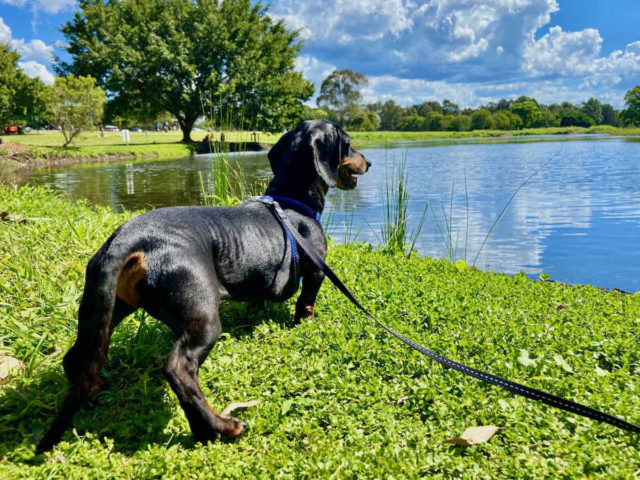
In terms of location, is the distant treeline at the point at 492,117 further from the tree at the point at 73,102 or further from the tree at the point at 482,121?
the tree at the point at 73,102

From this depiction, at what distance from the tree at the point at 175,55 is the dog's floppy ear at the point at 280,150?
113ft

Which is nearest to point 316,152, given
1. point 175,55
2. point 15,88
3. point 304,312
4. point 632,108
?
point 304,312

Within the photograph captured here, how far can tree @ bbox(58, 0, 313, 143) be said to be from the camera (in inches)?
1473

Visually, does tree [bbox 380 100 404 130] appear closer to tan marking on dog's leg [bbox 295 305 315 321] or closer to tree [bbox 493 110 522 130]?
tree [bbox 493 110 522 130]

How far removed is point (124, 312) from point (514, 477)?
2.25 m

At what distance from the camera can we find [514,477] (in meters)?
2.11

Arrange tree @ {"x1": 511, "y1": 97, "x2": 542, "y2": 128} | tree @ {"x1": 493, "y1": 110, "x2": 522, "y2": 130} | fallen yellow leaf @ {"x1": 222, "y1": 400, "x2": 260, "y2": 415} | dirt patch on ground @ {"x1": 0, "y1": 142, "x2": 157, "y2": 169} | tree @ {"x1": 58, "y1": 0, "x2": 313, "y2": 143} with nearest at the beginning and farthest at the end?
fallen yellow leaf @ {"x1": 222, "y1": 400, "x2": 260, "y2": 415} < dirt patch on ground @ {"x1": 0, "y1": 142, "x2": 157, "y2": 169} < tree @ {"x1": 58, "y1": 0, "x2": 313, "y2": 143} < tree @ {"x1": 493, "y1": 110, "x2": 522, "y2": 130} < tree @ {"x1": 511, "y1": 97, "x2": 542, "y2": 128}

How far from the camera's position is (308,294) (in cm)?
369

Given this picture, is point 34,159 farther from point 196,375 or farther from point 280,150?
point 196,375

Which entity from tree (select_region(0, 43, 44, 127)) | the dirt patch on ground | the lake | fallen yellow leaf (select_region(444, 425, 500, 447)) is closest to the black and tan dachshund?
fallen yellow leaf (select_region(444, 425, 500, 447))

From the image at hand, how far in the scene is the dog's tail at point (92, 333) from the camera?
2.19 meters

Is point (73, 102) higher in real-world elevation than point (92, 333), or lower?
higher

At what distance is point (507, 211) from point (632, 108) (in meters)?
104

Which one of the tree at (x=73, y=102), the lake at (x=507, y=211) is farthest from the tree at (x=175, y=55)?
the lake at (x=507, y=211)
